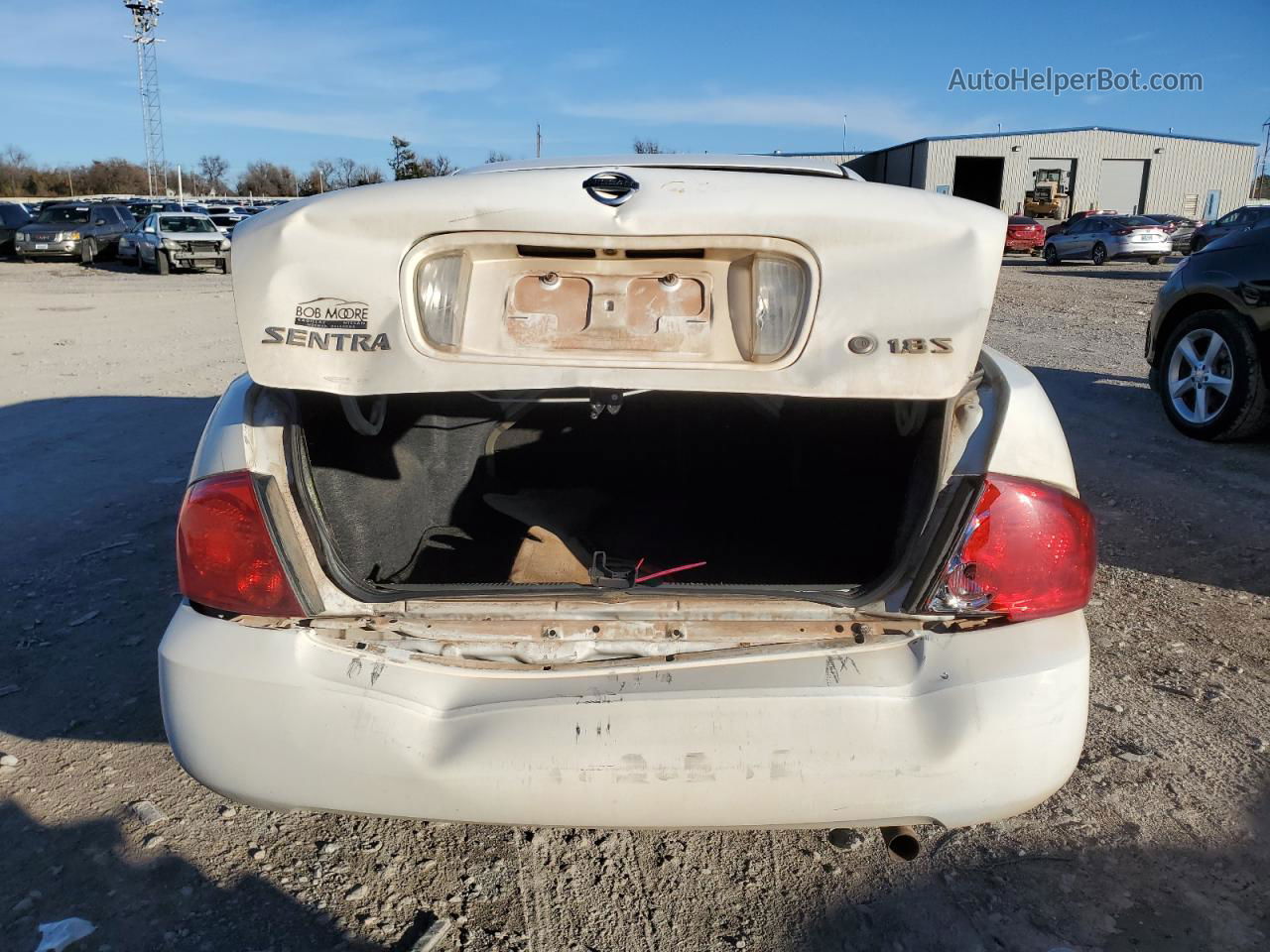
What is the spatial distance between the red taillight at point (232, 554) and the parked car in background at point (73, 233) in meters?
30.1

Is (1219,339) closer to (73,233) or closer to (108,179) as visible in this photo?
(73,233)

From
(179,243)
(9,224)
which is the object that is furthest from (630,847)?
(9,224)

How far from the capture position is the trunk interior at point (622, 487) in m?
2.32

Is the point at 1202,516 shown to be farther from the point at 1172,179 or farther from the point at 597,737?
the point at 1172,179

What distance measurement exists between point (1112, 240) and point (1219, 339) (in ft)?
81.6

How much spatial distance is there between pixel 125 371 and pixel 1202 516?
8704 millimetres

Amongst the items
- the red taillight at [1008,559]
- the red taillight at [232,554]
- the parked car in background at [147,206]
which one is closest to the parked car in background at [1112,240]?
the parked car in background at [147,206]

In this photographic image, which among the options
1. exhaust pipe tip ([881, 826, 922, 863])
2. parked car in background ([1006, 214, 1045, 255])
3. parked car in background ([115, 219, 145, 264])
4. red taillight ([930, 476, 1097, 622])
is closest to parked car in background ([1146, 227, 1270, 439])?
red taillight ([930, 476, 1097, 622])

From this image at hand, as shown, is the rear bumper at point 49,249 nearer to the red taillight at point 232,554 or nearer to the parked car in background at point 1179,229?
the red taillight at point 232,554

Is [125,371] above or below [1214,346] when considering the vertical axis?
below

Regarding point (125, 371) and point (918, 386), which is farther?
point (125, 371)

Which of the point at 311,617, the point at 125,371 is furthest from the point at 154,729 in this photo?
the point at 125,371

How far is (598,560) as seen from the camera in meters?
2.14

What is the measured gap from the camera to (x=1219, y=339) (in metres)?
5.95
